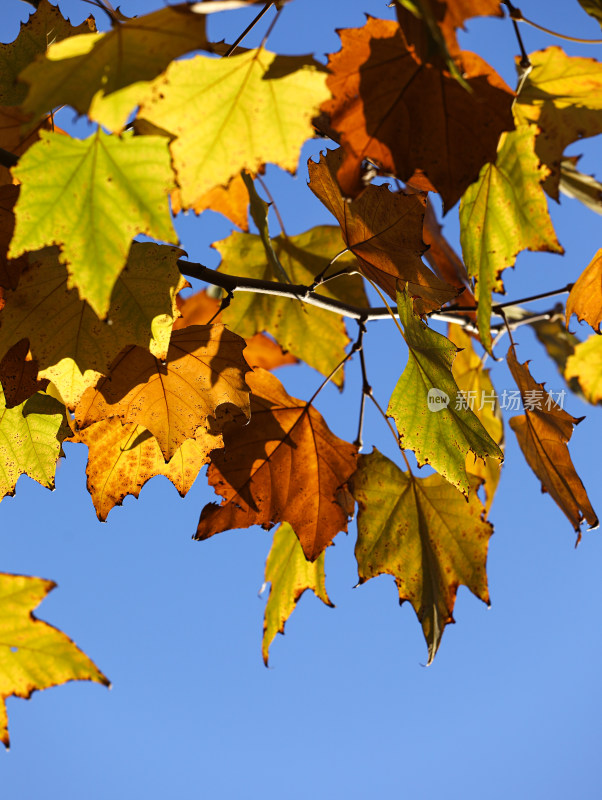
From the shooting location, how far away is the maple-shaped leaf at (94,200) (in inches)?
19.2

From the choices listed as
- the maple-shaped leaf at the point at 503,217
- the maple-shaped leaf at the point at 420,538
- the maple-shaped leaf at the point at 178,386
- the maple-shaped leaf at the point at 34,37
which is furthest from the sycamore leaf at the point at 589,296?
the maple-shaped leaf at the point at 34,37

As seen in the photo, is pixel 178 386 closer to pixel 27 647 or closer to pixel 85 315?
pixel 85 315

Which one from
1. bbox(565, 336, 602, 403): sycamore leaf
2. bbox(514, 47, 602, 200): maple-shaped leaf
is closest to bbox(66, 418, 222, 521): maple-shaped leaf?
bbox(514, 47, 602, 200): maple-shaped leaf

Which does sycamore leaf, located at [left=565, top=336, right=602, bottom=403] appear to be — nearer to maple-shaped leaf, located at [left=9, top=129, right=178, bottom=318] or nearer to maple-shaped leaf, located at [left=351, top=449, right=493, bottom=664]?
maple-shaped leaf, located at [left=351, top=449, right=493, bottom=664]

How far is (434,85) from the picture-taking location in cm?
55

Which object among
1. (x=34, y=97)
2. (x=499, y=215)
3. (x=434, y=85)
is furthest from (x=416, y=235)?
(x=34, y=97)

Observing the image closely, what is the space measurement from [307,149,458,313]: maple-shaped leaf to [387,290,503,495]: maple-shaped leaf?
6cm

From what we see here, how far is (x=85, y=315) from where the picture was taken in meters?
0.61

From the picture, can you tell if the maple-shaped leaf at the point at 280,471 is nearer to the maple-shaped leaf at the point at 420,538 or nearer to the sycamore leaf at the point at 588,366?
the maple-shaped leaf at the point at 420,538

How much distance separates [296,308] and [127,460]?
45 cm

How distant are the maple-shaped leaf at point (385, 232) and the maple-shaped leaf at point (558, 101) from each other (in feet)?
0.46

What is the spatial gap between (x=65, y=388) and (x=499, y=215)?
495mm

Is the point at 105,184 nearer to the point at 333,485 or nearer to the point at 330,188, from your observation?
the point at 330,188

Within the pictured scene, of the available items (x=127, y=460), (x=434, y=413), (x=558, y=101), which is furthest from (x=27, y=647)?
(x=558, y=101)
